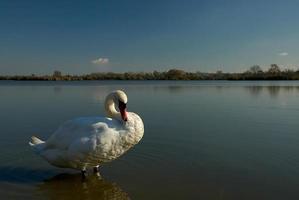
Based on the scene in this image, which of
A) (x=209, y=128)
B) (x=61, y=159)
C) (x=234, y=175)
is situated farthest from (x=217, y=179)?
(x=209, y=128)

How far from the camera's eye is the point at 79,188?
769 centimetres

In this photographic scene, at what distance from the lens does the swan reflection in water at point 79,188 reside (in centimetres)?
727

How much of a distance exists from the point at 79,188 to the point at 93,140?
3.74ft

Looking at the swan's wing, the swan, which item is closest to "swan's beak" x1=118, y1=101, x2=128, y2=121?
the swan

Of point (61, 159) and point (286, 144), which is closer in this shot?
point (61, 159)

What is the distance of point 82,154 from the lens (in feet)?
24.6

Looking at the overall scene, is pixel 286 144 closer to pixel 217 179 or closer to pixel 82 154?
pixel 217 179

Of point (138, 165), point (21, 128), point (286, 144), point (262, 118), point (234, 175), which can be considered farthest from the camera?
point (262, 118)

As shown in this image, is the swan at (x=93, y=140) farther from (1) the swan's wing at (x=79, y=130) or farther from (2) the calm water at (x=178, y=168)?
(2) the calm water at (x=178, y=168)

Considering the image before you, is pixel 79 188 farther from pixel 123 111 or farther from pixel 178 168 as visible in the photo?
pixel 178 168

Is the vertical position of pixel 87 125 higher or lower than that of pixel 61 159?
higher

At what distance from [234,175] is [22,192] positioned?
456 cm

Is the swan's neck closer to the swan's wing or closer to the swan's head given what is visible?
the swan's head

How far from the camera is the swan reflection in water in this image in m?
7.27
